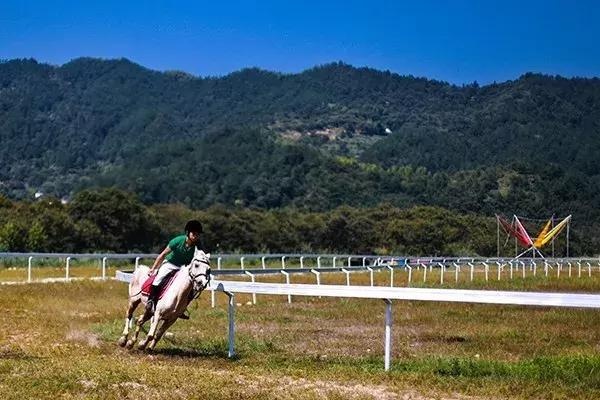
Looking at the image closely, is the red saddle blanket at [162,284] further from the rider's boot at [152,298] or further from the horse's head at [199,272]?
the horse's head at [199,272]

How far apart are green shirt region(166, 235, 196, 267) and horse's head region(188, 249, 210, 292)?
26.0 inches

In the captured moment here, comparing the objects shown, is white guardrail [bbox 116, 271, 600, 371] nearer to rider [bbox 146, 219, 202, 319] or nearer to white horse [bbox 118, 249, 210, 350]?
white horse [bbox 118, 249, 210, 350]

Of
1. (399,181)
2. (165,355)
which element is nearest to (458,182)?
(399,181)

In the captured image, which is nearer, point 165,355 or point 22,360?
point 22,360

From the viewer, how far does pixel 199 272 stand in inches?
509

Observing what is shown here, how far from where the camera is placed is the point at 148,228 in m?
89.9

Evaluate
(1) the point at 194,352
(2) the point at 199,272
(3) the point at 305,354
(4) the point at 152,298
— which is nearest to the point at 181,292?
(2) the point at 199,272

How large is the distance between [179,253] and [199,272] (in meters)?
0.90

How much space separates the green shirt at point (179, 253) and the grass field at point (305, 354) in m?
1.45

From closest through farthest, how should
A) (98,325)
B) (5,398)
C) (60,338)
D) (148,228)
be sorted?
(5,398), (60,338), (98,325), (148,228)

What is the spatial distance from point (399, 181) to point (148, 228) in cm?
11240

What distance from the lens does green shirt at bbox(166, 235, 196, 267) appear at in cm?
1367

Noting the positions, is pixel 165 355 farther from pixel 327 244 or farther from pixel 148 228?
pixel 327 244

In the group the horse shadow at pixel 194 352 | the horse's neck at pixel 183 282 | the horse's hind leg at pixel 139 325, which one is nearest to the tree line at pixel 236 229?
the horse's hind leg at pixel 139 325
